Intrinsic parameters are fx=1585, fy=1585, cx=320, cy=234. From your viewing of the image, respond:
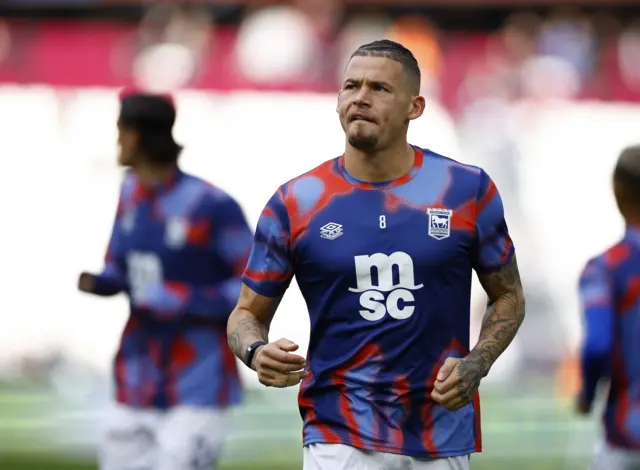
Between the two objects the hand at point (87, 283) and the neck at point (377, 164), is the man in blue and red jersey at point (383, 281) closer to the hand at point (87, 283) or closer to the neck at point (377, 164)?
the neck at point (377, 164)

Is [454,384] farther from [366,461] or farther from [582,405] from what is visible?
[582,405]

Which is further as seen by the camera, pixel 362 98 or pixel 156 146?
pixel 156 146

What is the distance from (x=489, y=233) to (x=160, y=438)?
278 cm

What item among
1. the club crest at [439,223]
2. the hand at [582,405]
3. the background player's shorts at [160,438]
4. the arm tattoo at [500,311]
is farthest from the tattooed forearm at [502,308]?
the background player's shorts at [160,438]

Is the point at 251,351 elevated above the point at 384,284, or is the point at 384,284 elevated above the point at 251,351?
the point at 384,284

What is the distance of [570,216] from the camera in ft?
60.7

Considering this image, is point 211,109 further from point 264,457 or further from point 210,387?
point 210,387

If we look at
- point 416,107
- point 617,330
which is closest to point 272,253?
point 416,107

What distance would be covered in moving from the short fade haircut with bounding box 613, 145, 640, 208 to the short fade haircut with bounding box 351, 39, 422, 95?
1.55m

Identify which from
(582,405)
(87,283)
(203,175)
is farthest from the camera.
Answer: (203,175)

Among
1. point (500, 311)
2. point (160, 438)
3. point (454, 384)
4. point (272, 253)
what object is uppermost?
point (272, 253)

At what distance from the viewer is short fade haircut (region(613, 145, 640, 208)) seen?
6.70 m

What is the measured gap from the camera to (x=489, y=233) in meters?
5.35

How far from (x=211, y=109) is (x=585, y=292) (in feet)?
40.6
